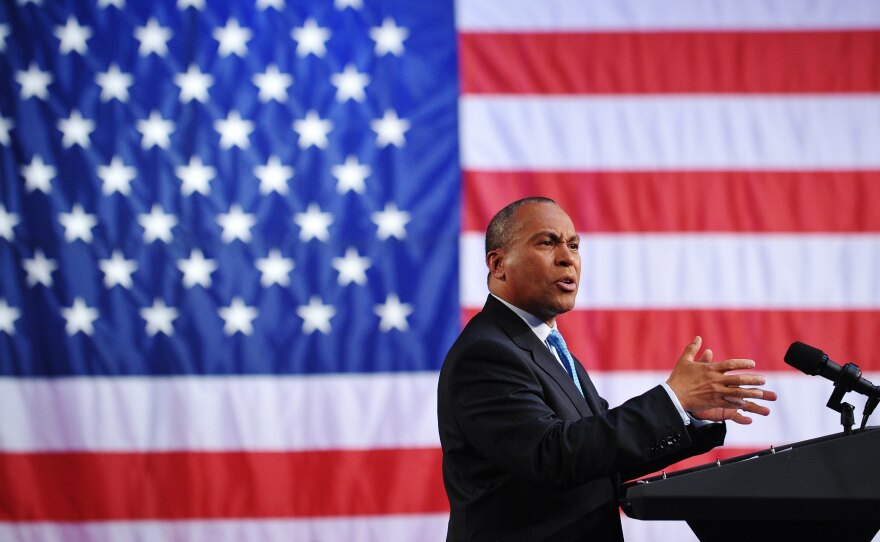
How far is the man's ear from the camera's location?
5.92ft

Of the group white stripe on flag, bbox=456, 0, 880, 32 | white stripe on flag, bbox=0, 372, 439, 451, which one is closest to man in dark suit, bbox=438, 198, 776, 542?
white stripe on flag, bbox=0, 372, 439, 451

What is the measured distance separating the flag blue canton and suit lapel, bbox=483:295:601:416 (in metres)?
1.11

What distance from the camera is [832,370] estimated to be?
1436 millimetres

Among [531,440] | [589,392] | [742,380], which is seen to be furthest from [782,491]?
[589,392]

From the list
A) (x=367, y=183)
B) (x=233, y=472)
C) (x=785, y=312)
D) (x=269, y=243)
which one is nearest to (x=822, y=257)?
(x=785, y=312)

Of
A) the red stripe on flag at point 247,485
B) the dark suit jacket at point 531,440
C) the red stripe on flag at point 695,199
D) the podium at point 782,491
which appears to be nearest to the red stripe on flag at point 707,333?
the red stripe on flag at point 695,199

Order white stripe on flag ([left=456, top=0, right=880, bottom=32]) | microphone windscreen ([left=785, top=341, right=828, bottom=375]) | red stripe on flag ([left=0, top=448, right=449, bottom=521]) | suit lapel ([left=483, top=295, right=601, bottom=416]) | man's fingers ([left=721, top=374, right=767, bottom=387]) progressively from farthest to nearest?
white stripe on flag ([left=456, top=0, right=880, bottom=32]) → red stripe on flag ([left=0, top=448, right=449, bottom=521]) → suit lapel ([left=483, top=295, right=601, bottom=416]) → microphone windscreen ([left=785, top=341, right=828, bottom=375]) → man's fingers ([left=721, top=374, right=767, bottom=387])

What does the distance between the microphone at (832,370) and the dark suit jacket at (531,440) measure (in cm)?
24

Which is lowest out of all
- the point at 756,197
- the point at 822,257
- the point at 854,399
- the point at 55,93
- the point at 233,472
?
the point at 233,472

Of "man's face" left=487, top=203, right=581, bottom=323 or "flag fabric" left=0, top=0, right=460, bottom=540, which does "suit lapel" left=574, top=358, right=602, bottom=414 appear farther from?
"flag fabric" left=0, top=0, right=460, bottom=540

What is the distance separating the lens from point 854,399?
9.24ft

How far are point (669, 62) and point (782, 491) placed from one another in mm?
2005

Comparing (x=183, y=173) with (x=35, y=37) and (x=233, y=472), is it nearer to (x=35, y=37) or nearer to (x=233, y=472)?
(x=35, y=37)

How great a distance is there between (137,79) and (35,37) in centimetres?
41
